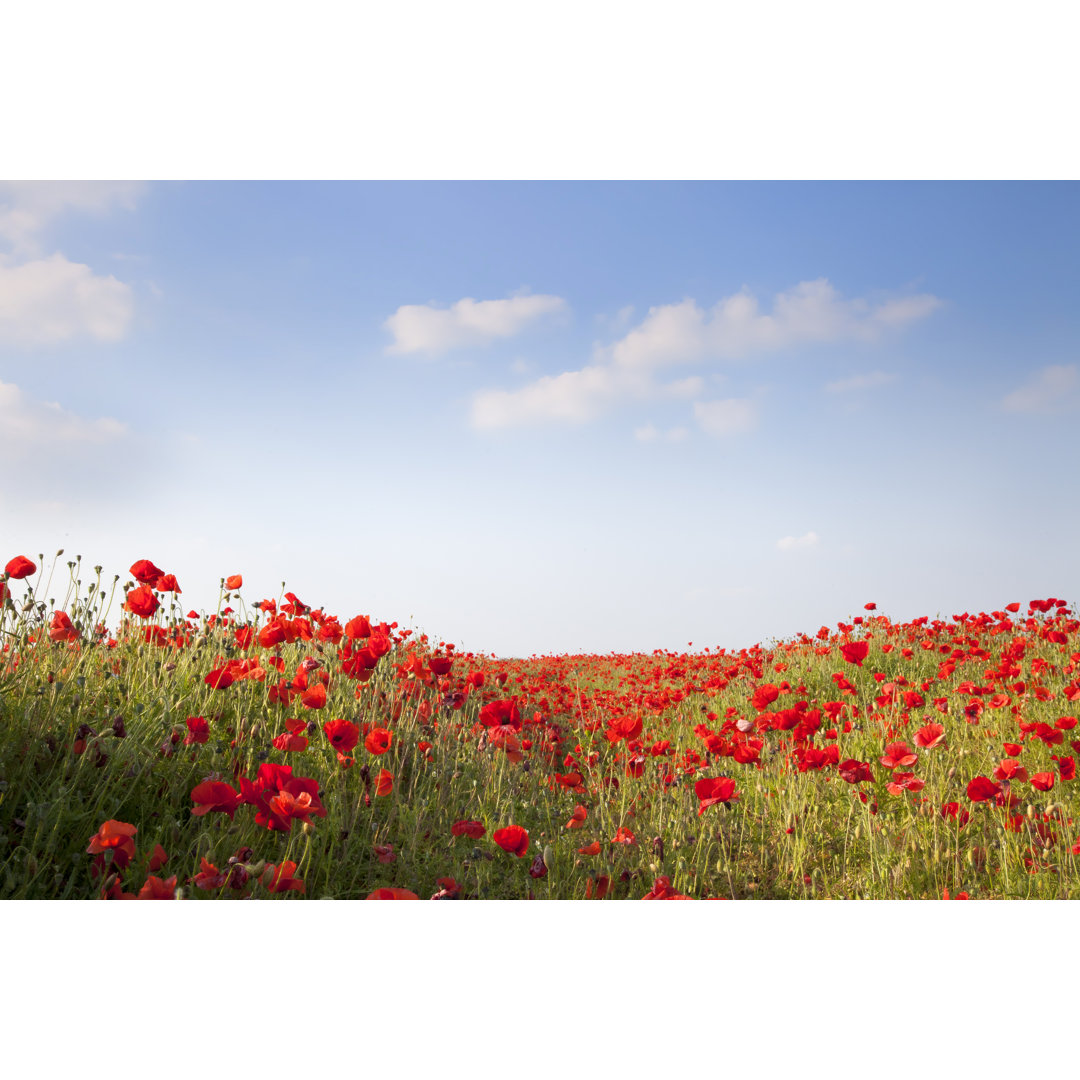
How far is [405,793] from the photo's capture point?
3650mm

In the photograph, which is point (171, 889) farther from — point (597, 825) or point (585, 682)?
point (585, 682)

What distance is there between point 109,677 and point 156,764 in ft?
3.57

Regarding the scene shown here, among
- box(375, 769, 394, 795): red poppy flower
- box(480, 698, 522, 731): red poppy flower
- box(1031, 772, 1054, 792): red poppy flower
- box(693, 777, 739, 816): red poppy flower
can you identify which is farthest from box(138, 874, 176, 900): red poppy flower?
box(1031, 772, 1054, 792): red poppy flower

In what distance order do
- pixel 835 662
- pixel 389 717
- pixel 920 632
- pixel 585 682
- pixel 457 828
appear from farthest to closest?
pixel 585 682, pixel 920 632, pixel 835 662, pixel 389 717, pixel 457 828

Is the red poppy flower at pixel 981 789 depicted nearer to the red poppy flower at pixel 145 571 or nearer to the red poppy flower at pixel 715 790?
the red poppy flower at pixel 715 790

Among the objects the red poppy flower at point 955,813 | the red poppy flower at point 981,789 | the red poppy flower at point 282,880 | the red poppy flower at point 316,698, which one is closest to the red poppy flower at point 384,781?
the red poppy flower at point 316,698

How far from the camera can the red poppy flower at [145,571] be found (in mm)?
3418

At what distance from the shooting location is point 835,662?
823 centimetres

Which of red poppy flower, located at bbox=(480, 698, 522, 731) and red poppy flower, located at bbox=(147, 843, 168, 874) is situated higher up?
red poppy flower, located at bbox=(480, 698, 522, 731)

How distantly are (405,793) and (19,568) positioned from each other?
2150 millimetres

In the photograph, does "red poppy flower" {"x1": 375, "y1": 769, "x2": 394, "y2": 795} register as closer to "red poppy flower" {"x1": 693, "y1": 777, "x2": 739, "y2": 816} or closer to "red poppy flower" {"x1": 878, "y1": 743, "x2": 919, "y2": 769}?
"red poppy flower" {"x1": 693, "y1": 777, "x2": 739, "y2": 816}

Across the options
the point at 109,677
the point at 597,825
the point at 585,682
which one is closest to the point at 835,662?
the point at 585,682

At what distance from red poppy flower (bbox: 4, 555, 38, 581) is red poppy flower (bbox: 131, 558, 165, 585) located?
0.43 meters

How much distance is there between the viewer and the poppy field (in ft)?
7.59
